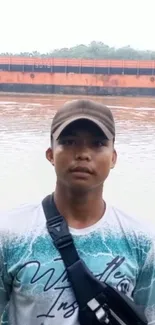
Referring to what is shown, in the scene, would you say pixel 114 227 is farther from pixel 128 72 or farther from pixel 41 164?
pixel 128 72

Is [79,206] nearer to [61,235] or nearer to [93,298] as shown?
[61,235]

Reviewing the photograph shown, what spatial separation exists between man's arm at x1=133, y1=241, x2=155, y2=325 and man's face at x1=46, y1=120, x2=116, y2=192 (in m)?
0.20

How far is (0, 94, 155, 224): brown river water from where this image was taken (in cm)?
524

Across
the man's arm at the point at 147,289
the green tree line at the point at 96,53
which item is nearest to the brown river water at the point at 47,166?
the man's arm at the point at 147,289

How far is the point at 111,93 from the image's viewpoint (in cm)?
2386

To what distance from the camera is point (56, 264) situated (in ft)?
3.96

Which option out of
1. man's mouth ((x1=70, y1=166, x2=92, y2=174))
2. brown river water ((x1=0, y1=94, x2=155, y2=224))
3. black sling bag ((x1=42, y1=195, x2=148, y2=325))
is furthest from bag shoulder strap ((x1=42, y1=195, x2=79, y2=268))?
brown river water ((x1=0, y1=94, x2=155, y2=224))

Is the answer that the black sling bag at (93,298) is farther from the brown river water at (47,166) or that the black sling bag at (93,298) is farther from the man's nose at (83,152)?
the brown river water at (47,166)

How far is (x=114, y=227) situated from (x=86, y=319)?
0.21 m

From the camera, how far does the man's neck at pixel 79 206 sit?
1296mm

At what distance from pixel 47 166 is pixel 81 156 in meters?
5.40

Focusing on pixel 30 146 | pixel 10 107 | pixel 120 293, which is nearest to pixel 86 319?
pixel 120 293

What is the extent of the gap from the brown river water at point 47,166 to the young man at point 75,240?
2318mm

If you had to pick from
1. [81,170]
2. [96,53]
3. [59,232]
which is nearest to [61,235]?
[59,232]
